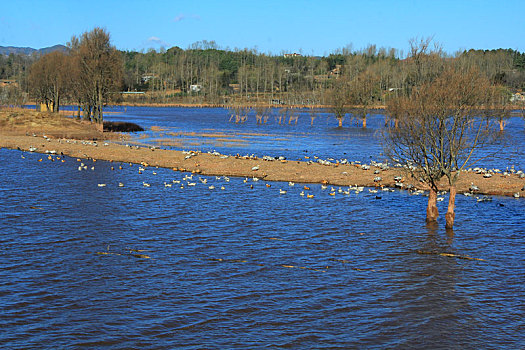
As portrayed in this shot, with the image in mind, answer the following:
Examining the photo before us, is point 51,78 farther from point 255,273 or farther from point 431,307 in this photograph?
point 431,307

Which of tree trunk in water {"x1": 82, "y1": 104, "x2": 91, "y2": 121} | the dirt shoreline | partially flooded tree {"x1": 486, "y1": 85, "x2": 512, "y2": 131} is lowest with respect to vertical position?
the dirt shoreline

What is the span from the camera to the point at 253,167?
36.3m

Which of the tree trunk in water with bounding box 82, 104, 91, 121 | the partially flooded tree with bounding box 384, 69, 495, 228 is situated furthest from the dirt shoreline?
the tree trunk in water with bounding box 82, 104, 91, 121

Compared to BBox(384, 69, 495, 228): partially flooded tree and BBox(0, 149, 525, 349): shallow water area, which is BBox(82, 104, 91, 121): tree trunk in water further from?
BBox(384, 69, 495, 228): partially flooded tree

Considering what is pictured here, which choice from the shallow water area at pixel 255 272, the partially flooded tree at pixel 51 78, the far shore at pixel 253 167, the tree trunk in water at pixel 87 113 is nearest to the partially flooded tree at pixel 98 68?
the tree trunk in water at pixel 87 113

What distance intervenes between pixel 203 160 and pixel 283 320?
91.7ft

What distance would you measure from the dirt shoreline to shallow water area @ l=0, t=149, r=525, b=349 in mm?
3758

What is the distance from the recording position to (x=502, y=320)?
13078 mm

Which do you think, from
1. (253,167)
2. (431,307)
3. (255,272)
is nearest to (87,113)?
(253,167)

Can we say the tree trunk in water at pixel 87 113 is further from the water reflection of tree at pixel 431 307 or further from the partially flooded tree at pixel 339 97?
the water reflection of tree at pixel 431 307

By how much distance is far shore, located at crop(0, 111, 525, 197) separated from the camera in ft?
103

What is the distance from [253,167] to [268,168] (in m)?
1.08

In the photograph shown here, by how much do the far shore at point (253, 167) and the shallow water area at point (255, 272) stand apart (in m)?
3.69

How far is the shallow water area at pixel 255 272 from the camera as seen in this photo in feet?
40.2
